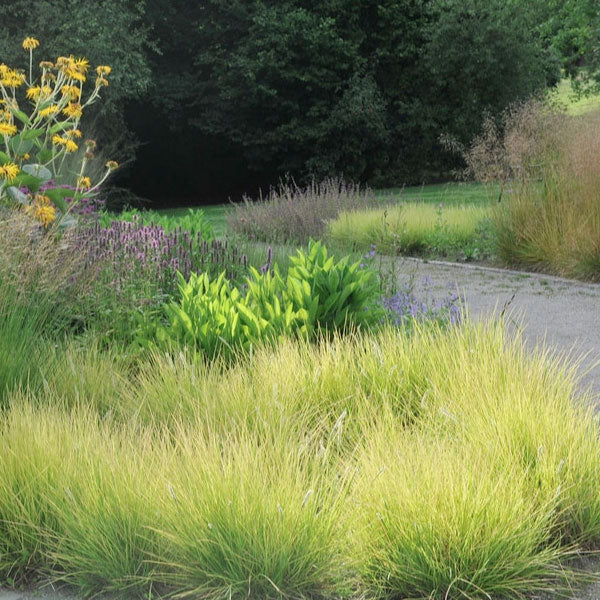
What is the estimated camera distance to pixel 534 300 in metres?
7.73

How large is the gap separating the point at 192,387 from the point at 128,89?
19.6 metres

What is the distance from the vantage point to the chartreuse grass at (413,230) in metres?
10.9

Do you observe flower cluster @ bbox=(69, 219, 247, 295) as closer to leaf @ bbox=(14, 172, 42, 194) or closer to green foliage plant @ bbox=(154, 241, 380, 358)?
leaf @ bbox=(14, 172, 42, 194)

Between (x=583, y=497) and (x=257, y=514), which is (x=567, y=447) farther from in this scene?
(x=257, y=514)

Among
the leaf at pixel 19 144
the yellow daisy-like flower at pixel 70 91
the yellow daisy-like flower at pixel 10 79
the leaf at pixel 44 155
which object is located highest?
the yellow daisy-like flower at pixel 10 79

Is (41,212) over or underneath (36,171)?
underneath

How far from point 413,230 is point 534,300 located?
3688 mm

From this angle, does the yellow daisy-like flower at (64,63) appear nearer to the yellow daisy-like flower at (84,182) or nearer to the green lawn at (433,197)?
the yellow daisy-like flower at (84,182)

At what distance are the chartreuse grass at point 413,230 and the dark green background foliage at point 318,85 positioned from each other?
14.2m

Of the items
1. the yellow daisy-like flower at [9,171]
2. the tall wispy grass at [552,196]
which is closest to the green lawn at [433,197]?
the tall wispy grass at [552,196]

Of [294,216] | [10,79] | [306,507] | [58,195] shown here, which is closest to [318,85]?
[294,216]

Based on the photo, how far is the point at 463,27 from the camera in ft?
86.7

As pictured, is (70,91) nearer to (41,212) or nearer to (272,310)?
(41,212)

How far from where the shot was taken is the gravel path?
20.1 ft
